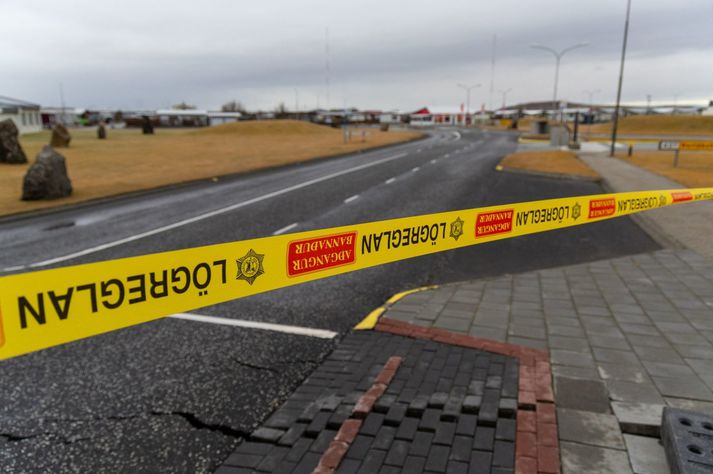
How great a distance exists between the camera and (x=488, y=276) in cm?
749

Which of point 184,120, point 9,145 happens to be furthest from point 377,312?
point 184,120

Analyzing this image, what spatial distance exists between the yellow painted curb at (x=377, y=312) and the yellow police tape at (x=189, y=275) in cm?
164

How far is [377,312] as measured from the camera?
5.83 meters

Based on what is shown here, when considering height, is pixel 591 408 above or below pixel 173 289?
below

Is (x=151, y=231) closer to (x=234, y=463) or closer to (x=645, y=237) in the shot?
(x=234, y=463)

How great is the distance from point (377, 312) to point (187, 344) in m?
2.08

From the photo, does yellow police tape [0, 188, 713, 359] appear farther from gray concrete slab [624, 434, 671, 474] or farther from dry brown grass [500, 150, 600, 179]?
dry brown grass [500, 150, 600, 179]

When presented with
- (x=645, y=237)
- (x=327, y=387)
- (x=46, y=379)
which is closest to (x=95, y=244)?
(x=46, y=379)

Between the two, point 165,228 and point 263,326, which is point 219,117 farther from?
point 263,326

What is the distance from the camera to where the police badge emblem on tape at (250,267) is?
2.92 meters

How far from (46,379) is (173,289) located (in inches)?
111

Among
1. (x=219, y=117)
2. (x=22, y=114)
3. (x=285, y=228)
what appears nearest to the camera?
(x=285, y=228)

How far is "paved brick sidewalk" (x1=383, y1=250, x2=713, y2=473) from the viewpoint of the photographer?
139 inches

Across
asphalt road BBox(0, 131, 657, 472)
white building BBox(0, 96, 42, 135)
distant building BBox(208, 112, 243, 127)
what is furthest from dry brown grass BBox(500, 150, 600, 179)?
distant building BBox(208, 112, 243, 127)
